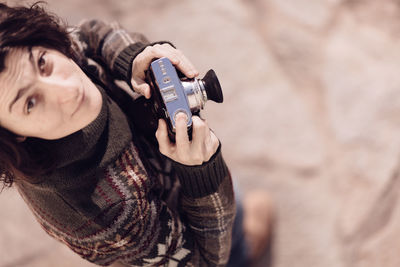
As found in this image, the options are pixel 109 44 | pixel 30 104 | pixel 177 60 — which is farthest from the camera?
pixel 109 44

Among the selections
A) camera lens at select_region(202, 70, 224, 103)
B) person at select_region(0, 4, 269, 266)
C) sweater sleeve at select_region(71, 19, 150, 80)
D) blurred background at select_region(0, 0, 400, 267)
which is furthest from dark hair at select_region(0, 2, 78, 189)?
blurred background at select_region(0, 0, 400, 267)

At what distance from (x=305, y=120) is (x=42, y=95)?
3.11 feet

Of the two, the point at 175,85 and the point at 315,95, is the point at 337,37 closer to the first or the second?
the point at 315,95

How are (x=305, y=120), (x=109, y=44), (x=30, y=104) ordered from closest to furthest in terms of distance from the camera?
(x=30, y=104)
(x=109, y=44)
(x=305, y=120)

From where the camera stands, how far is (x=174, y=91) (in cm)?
64

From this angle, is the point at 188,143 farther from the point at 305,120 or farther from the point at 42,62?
the point at 305,120

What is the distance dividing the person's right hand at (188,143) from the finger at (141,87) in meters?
0.08

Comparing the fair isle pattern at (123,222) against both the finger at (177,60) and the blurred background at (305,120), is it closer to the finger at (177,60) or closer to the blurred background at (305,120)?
the finger at (177,60)

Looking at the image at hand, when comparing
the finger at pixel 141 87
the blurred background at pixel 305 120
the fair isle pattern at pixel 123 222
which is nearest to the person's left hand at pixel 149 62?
the finger at pixel 141 87

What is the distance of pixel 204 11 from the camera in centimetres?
151

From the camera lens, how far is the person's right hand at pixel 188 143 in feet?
2.05

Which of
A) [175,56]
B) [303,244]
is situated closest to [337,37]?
[303,244]

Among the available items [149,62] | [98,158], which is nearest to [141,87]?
[149,62]

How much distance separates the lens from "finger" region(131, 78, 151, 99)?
0.71 metres
